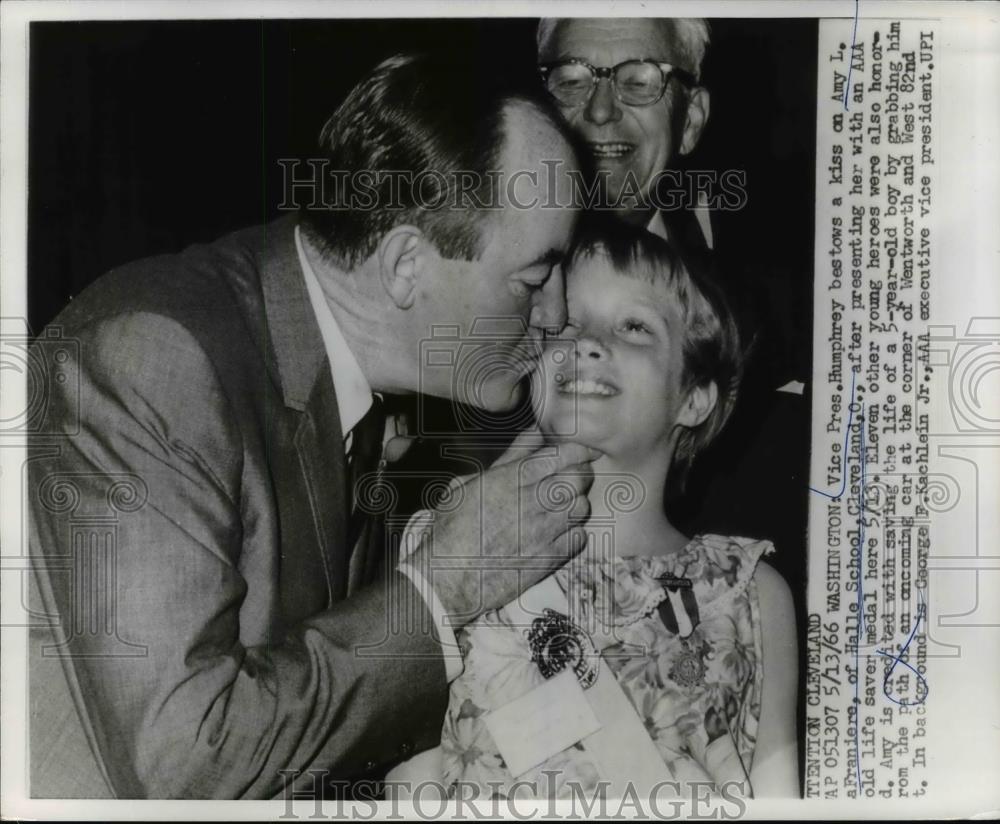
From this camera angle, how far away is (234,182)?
1.97 m

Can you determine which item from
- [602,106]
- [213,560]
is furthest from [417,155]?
[213,560]

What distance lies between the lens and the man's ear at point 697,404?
1.98 m

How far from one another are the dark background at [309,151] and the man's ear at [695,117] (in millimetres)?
19

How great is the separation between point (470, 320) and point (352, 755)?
94 cm

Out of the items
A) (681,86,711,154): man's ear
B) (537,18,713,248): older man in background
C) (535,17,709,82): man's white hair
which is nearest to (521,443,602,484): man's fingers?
(537,18,713,248): older man in background

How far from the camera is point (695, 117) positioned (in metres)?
1.98

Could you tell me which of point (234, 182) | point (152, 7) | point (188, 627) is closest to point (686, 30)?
point (234, 182)

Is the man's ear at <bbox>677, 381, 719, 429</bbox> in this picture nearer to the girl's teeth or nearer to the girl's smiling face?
the girl's smiling face

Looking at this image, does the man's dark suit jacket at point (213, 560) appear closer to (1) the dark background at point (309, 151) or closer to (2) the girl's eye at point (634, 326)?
(1) the dark background at point (309, 151)

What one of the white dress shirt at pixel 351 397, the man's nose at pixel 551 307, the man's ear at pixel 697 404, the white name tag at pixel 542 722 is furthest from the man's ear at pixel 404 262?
the white name tag at pixel 542 722

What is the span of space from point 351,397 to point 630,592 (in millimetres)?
721

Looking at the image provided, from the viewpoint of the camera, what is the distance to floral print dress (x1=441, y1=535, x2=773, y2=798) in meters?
1.96

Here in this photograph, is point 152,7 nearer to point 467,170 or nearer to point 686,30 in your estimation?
point 467,170

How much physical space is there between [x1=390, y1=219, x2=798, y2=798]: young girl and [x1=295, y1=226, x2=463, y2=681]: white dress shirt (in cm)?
4
